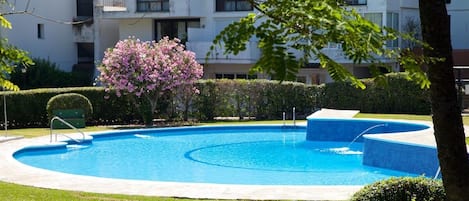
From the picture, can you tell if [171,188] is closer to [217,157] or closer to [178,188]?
[178,188]

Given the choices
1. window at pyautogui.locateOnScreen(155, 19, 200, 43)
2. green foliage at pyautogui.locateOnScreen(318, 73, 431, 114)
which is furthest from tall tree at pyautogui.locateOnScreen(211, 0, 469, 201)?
window at pyautogui.locateOnScreen(155, 19, 200, 43)

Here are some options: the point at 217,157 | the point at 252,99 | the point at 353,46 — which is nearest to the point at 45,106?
the point at 252,99

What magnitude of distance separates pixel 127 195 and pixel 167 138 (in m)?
12.5

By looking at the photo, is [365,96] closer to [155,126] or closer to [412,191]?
[155,126]

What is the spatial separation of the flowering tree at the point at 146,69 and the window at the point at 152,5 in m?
12.4

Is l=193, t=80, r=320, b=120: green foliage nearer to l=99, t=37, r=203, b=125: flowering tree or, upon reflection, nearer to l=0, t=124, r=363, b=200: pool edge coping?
l=99, t=37, r=203, b=125: flowering tree

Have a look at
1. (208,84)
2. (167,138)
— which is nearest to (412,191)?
(167,138)

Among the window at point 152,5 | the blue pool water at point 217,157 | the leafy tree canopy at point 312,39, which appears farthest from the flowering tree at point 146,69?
the leafy tree canopy at point 312,39

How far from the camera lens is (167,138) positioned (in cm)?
2425

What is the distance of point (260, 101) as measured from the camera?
2952 centimetres

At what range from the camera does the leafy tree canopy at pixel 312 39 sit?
9.95 ft

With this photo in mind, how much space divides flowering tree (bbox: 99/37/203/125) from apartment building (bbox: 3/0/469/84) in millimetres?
8999

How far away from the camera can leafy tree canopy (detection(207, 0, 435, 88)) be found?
3031 mm

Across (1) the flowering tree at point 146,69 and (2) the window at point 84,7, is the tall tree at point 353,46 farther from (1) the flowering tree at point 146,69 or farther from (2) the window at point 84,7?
(2) the window at point 84,7
